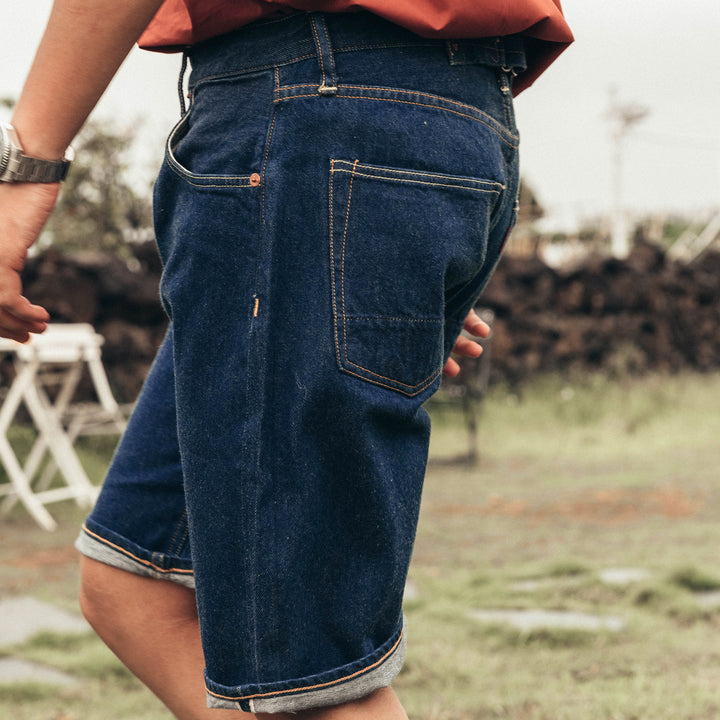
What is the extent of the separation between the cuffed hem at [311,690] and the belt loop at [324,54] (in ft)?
1.85

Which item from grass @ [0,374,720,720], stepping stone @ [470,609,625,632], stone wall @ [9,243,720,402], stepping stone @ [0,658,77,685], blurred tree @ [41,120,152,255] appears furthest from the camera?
blurred tree @ [41,120,152,255]

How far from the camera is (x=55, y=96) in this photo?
922mm

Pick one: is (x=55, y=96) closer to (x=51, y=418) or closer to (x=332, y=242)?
(x=332, y=242)

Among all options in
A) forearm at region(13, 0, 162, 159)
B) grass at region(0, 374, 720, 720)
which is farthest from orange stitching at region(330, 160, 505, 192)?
grass at region(0, 374, 720, 720)

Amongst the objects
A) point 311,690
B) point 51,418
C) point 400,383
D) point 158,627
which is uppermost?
point 400,383

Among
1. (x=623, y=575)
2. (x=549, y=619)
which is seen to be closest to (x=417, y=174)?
(x=549, y=619)

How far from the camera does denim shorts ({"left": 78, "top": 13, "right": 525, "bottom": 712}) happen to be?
2.90 ft

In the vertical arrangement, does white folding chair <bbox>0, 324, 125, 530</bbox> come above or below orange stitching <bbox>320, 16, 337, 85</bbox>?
below

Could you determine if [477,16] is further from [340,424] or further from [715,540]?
[715,540]

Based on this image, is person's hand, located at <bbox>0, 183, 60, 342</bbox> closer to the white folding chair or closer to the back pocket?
the back pocket

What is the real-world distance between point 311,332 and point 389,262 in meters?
0.10

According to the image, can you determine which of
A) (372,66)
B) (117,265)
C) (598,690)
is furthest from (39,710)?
(117,265)

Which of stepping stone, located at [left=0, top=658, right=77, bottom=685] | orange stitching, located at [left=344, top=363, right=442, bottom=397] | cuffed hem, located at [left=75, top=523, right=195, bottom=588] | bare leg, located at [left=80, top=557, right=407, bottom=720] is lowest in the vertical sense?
stepping stone, located at [left=0, top=658, right=77, bottom=685]

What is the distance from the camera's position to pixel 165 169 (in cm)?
99
